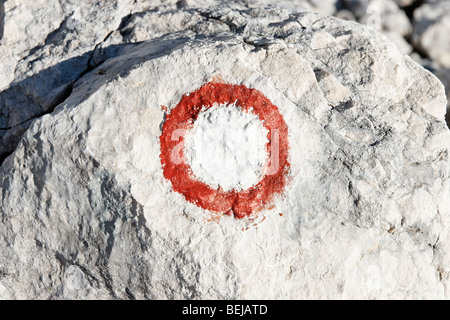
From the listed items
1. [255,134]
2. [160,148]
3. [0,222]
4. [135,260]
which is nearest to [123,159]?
[160,148]

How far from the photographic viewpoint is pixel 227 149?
8.04 ft

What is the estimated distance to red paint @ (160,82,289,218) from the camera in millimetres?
2428

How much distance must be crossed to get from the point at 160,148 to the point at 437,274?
167 cm

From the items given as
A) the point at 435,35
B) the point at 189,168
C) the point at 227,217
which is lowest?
the point at 435,35

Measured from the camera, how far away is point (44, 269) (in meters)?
2.65

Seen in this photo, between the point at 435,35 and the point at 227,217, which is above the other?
the point at 227,217

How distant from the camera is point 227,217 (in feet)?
7.92

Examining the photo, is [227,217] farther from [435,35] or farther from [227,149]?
A: [435,35]

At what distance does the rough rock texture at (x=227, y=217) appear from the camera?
2.38 meters

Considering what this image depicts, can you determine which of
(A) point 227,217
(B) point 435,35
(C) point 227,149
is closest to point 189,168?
(C) point 227,149

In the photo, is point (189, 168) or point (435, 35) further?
point (435, 35)

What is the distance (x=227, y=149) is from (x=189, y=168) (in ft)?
0.74

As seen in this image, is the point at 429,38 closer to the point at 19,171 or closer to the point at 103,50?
the point at 103,50

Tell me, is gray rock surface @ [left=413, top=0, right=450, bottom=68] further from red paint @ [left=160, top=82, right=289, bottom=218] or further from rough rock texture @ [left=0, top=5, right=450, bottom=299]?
red paint @ [left=160, top=82, right=289, bottom=218]
